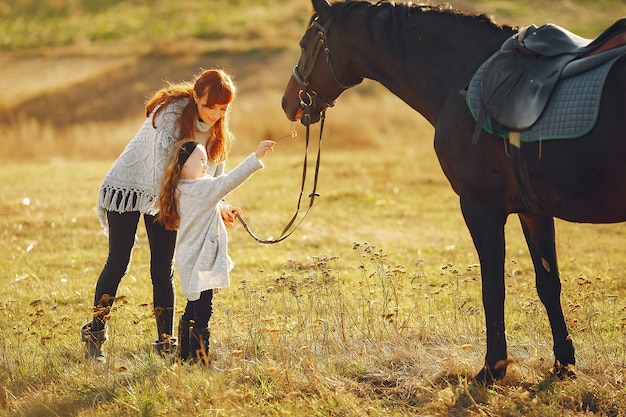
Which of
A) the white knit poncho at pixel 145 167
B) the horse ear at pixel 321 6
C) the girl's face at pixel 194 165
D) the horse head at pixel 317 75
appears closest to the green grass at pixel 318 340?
the white knit poncho at pixel 145 167

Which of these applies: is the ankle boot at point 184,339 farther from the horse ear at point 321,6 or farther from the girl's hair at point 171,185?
the horse ear at point 321,6

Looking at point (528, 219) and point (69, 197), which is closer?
point (528, 219)

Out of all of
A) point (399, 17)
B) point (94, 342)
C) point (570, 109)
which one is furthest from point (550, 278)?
point (94, 342)

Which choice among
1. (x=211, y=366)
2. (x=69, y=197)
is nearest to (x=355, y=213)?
(x=69, y=197)

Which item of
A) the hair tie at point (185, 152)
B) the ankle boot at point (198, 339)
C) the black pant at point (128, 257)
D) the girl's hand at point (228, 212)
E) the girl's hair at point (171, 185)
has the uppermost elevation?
the hair tie at point (185, 152)

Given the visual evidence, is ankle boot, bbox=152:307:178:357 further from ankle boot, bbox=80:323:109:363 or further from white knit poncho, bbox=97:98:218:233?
white knit poncho, bbox=97:98:218:233

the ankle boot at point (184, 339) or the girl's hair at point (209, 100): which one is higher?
the girl's hair at point (209, 100)

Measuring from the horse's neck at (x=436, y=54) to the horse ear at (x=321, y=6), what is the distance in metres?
0.45

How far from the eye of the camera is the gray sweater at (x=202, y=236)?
4.66m

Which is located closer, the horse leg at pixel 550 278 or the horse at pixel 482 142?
the horse at pixel 482 142

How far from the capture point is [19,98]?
26.4 m

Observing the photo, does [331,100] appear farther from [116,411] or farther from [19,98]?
[19,98]

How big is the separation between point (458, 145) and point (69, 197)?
9.43 metres

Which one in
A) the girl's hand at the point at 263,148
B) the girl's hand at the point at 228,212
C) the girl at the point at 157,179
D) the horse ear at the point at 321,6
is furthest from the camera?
the girl's hand at the point at 228,212
